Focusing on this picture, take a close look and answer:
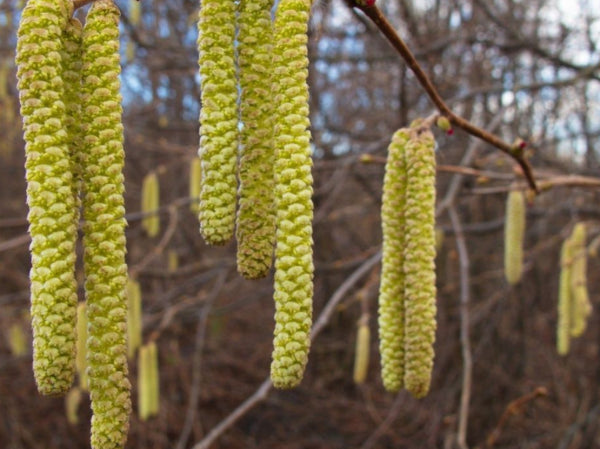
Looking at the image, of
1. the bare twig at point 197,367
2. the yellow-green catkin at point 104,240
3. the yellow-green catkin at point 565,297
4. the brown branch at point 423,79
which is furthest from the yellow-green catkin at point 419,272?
the bare twig at point 197,367

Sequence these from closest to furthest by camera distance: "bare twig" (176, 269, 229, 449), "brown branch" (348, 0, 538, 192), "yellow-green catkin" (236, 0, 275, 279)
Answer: "yellow-green catkin" (236, 0, 275, 279)
"brown branch" (348, 0, 538, 192)
"bare twig" (176, 269, 229, 449)

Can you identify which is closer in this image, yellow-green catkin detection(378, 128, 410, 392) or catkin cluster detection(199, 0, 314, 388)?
catkin cluster detection(199, 0, 314, 388)

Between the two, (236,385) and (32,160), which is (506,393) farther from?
(32,160)

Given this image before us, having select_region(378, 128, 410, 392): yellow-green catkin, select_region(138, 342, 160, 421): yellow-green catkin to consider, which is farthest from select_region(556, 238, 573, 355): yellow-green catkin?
select_region(138, 342, 160, 421): yellow-green catkin

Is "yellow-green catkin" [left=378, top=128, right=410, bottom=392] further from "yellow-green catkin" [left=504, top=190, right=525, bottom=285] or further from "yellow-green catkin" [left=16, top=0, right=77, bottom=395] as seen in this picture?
"yellow-green catkin" [left=504, top=190, right=525, bottom=285]

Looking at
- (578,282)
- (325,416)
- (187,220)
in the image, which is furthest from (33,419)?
(578,282)

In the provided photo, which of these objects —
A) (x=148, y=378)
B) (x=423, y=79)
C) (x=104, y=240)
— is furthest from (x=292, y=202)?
(x=148, y=378)

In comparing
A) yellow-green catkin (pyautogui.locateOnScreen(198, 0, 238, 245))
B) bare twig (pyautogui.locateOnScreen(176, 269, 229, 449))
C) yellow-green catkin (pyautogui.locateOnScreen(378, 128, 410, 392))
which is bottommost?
bare twig (pyautogui.locateOnScreen(176, 269, 229, 449))

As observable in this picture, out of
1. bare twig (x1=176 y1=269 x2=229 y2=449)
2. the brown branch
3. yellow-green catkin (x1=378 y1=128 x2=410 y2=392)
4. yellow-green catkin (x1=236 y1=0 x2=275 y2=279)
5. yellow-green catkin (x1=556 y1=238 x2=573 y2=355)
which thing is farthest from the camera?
bare twig (x1=176 y1=269 x2=229 y2=449)
